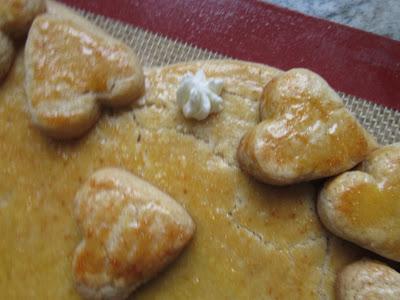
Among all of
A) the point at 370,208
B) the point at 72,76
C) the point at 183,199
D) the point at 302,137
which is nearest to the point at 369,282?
the point at 370,208

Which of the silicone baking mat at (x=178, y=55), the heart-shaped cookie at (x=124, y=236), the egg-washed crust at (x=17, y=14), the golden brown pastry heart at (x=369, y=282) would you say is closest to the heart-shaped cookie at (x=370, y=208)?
the golden brown pastry heart at (x=369, y=282)

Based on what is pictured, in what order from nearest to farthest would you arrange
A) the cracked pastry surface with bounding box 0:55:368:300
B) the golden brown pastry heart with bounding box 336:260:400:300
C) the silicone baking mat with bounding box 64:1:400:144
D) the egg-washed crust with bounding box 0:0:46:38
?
the golden brown pastry heart with bounding box 336:260:400:300, the cracked pastry surface with bounding box 0:55:368:300, the egg-washed crust with bounding box 0:0:46:38, the silicone baking mat with bounding box 64:1:400:144

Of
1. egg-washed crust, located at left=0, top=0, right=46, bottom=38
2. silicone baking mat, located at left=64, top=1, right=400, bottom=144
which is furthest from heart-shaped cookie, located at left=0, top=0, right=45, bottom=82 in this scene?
silicone baking mat, located at left=64, top=1, right=400, bottom=144

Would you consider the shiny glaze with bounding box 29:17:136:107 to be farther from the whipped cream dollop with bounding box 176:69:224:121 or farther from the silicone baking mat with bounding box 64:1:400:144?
the silicone baking mat with bounding box 64:1:400:144

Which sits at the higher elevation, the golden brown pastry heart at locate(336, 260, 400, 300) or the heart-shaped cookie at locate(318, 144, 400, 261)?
the heart-shaped cookie at locate(318, 144, 400, 261)

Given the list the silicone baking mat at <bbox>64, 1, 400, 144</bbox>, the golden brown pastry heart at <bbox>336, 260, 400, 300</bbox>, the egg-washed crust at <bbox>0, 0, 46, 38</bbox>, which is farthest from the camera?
the silicone baking mat at <bbox>64, 1, 400, 144</bbox>

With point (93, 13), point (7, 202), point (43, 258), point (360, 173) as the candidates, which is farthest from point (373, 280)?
point (93, 13)

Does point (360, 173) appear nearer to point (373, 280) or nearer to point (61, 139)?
point (373, 280)
